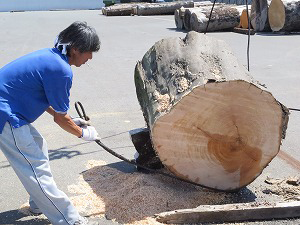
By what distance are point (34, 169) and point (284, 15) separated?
43.9 feet

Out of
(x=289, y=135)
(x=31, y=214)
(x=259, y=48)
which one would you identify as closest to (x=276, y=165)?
(x=289, y=135)

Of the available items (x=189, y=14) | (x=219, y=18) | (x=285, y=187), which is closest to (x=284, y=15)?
(x=219, y=18)

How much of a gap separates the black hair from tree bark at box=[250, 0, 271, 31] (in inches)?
526

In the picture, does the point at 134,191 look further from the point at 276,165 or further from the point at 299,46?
the point at 299,46

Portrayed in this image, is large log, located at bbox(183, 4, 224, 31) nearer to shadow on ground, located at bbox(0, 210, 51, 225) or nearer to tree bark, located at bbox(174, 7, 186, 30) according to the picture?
tree bark, located at bbox(174, 7, 186, 30)

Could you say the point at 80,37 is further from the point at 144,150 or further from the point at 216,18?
the point at 216,18

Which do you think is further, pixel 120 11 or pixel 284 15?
pixel 120 11

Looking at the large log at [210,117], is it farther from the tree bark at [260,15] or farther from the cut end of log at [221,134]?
the tree bark at [260,15]

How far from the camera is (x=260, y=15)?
51.8ft

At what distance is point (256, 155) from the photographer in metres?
3.73

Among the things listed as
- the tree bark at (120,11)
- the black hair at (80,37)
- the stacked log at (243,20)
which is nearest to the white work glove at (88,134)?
the black hair at (80,37)

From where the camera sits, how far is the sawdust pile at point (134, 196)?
3.56m

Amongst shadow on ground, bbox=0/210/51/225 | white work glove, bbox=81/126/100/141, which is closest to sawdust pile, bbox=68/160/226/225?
shadow on ground, bbox=0/210/51/225

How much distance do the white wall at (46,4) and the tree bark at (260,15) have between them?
2707cm
